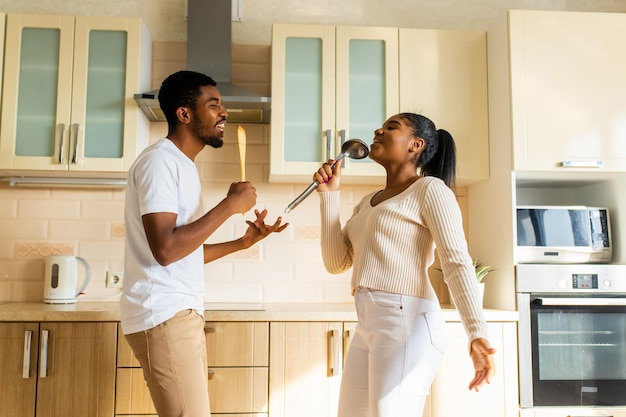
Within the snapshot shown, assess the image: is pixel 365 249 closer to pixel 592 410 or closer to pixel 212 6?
pixel 592 410

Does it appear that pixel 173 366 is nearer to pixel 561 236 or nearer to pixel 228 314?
pixel 228 314

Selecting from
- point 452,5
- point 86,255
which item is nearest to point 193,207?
point 86,255

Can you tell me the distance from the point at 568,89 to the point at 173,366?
2078 millimetres

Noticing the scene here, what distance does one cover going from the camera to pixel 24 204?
119 inches

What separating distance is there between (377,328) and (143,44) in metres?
1.91

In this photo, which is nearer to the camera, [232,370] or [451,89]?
[232,370]

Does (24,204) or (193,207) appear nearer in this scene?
(193,207)

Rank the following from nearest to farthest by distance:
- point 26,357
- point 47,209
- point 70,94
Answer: point 26,357 < point 70,94 < point 47,209

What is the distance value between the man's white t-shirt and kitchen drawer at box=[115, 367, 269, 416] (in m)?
0.84

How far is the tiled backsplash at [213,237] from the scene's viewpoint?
300 cm

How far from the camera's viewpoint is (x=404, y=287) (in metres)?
1.65

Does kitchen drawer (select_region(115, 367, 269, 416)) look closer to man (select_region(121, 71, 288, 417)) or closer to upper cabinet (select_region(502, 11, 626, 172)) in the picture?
man (select_region(121, 71, 288, 417))

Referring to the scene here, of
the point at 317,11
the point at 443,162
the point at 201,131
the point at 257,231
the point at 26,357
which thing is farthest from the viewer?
the point at 317,11

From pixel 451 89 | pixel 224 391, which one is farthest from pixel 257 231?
pixel 451 89
